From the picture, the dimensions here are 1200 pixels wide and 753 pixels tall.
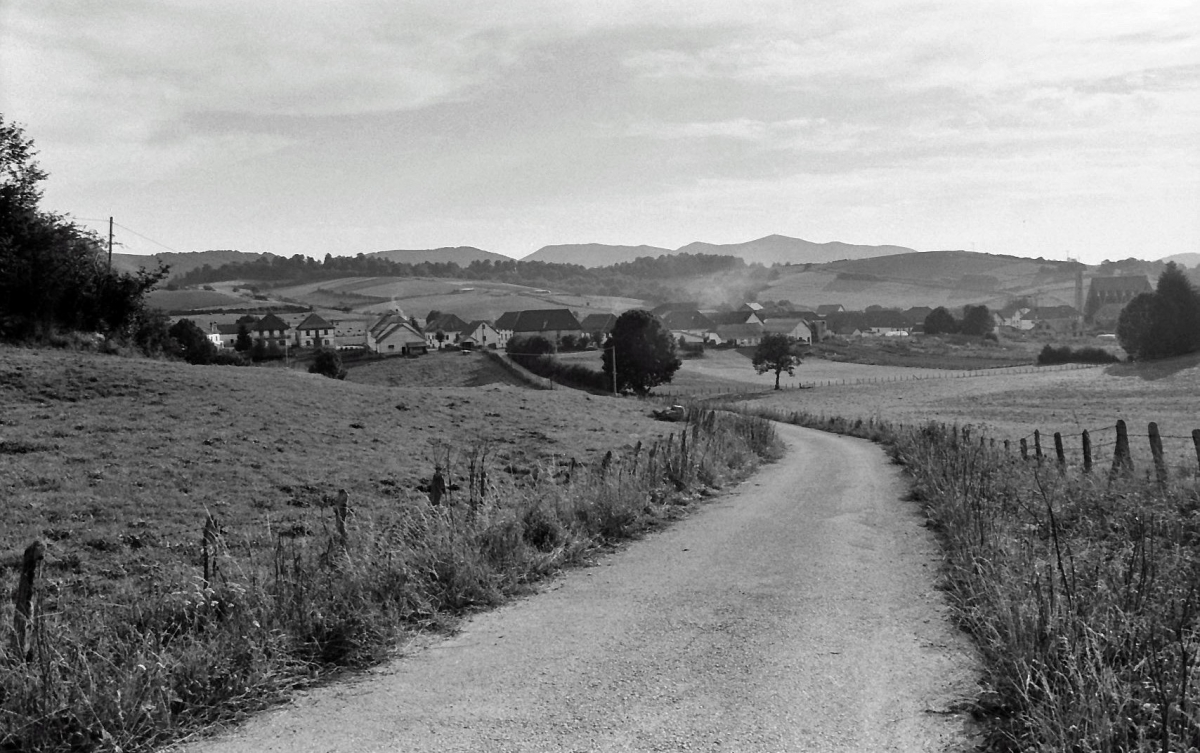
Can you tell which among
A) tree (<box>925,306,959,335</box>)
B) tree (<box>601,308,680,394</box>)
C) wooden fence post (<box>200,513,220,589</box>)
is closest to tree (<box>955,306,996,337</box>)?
tree (<box>925,306,959,335</box>)

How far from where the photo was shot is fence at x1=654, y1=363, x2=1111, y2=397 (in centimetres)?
8400

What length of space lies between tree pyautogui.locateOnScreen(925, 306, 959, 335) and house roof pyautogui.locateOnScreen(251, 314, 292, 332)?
98694 millimetres

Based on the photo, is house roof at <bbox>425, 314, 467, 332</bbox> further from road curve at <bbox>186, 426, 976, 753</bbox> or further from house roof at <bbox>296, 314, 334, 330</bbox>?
road curve at <bbox>186, 426, 976, 753</bbox>

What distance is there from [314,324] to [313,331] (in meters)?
1.18

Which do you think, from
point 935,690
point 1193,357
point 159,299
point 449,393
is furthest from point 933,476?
point 159,299

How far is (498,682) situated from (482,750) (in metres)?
1.19

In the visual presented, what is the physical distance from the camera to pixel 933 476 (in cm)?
1778

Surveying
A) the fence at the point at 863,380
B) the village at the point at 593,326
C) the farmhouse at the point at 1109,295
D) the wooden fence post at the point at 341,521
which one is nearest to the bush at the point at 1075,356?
the fence at the point at 863,380

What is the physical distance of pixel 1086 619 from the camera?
6.12 meters

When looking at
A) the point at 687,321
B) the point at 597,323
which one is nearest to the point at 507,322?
the point at 597,323

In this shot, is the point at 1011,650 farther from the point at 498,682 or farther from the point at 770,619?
the point at 498,682

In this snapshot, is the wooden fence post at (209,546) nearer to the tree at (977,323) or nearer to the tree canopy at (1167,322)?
the tree canopy at (1167,322)

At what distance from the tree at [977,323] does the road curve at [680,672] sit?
458ft

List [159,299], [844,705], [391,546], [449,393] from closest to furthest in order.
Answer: [844,705] → [391,546] → [449,393] → [159,299]
